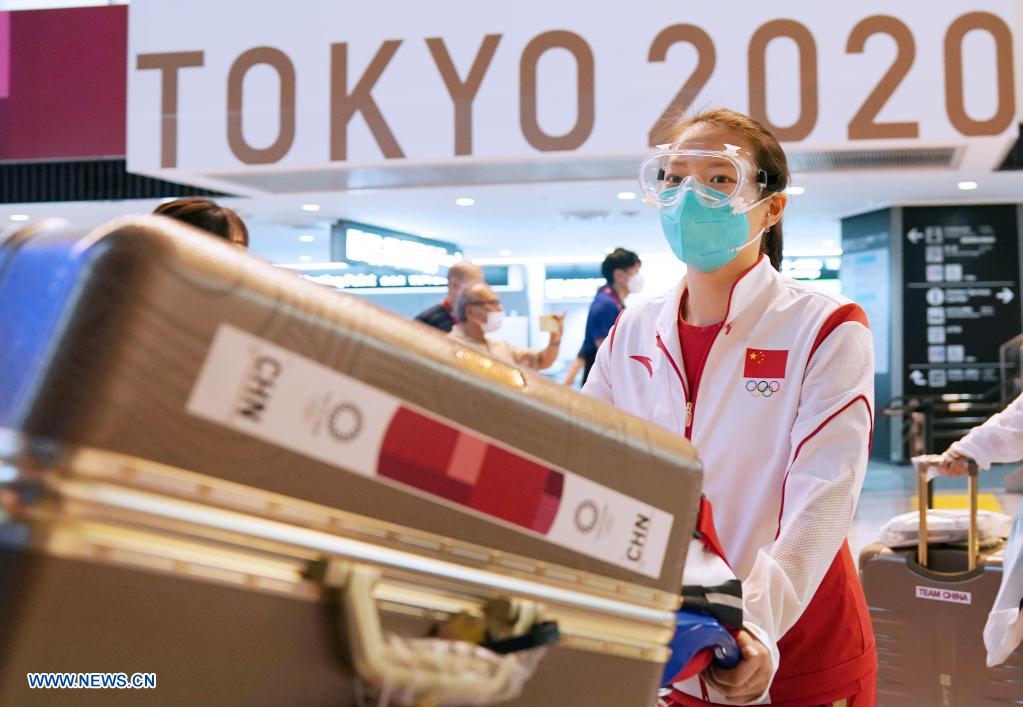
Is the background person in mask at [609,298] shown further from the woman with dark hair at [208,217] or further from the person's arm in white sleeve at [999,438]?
the woman with dark hair at [208,217]

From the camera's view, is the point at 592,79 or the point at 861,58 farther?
the point at 592,79

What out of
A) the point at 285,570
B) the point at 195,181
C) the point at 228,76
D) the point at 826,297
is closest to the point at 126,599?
the point at 285,570

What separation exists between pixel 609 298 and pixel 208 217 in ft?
14.5

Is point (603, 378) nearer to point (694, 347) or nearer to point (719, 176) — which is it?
point (694, 347)

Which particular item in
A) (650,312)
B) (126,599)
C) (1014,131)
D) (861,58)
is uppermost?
(861,58)

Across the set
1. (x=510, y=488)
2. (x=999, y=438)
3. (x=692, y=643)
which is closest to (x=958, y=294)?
(x=999, y=438)

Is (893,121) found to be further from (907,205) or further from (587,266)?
(587,266)

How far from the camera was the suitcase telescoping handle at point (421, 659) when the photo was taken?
59 cm

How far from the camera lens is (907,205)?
40.6 feet

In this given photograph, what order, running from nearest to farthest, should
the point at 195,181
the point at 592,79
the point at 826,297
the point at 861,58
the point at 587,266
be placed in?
the point at 826,297 < the point at 861,58 < the point at 592,79 < the point at 195,181 < the point at 587,266

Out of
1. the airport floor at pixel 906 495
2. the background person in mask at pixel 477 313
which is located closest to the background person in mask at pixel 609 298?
the background person in mask at pixel 477 313

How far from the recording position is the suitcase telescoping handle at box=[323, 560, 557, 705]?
0.59m

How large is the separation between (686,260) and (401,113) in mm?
5841

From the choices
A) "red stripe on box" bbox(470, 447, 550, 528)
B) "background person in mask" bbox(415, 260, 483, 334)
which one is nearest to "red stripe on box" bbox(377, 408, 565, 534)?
"red stripe on box" bbox(470, 447, 550, 528)
